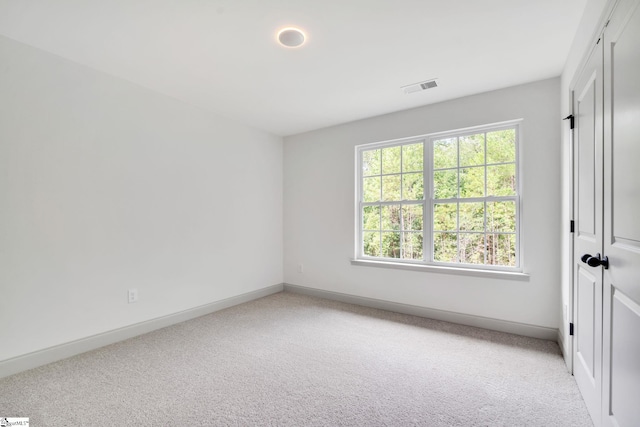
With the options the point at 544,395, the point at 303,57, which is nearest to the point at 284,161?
the point at 303,57

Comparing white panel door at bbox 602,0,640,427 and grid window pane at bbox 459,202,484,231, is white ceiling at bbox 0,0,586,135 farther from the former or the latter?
grid window pane at bbox 459,202,484,231

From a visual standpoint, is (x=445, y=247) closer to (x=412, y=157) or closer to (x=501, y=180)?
(x=501, y=180)

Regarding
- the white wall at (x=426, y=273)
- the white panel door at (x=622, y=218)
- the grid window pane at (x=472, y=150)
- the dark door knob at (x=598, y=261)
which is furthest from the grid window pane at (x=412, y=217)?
the white panel door at (x=622, y=218)

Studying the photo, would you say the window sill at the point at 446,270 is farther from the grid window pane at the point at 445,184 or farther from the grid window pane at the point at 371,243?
the grid window pane at the point at 445,184

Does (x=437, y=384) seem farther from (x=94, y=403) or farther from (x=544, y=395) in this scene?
(x=94, y=403)

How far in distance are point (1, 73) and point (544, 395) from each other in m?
4.44

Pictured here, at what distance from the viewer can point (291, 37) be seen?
2.12 metres

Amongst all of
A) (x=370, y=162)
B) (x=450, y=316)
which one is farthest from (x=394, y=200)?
(x=450, y=316)

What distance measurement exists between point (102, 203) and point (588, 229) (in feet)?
12.3

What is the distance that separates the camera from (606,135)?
56.1 inches

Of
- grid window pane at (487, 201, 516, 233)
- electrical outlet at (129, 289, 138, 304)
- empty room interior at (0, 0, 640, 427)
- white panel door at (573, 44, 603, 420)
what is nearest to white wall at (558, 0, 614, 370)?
empty room interior at (0, 0, 640, 427)

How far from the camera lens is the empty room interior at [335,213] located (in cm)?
170

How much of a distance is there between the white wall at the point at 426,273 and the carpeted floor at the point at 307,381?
1.33 feet

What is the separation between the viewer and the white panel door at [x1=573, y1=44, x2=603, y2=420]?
154 centimetres
